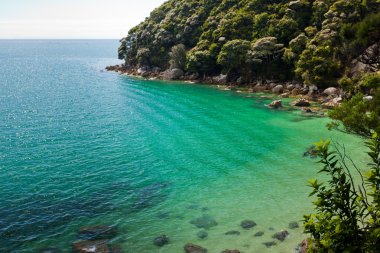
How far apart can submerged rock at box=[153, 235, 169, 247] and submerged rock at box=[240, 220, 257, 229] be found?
22.0 ft

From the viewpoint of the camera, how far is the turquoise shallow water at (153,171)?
90.3 feet

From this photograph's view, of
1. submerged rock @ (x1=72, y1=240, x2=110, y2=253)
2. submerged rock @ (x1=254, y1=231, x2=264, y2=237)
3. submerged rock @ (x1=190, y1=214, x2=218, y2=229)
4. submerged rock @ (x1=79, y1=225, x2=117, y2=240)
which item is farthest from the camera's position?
submerged rock @ (x1=190, y1=214, x2=218, y2=229)

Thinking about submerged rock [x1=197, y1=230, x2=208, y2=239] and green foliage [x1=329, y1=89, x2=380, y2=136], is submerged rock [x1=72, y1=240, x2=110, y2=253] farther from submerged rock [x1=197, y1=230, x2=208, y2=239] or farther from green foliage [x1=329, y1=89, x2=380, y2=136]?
green foliage [x1=329, y1=89, x2=380, y2=136]

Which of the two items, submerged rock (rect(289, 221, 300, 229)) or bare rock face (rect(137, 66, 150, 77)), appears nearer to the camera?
submerged rock (rect(289, 221, 300, 229))

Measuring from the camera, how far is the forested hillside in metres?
80.9

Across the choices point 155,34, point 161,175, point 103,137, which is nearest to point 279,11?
point 155,34

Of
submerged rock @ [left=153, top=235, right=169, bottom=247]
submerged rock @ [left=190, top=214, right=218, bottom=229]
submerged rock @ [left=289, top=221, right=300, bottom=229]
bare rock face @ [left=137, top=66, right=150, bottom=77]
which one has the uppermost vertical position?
bare rock face @ [left=137, top=66, right=150, bottom=77]

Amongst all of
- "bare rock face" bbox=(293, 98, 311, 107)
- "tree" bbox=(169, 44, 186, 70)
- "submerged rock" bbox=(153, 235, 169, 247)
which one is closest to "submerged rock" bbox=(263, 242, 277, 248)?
"submerged rock" bbox=(153, 235, 169, 247)

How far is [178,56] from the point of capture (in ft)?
388

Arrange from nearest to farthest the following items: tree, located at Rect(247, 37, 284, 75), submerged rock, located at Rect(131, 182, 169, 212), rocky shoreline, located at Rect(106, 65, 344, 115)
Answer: submerged rock, located at Rect(131, 182, 169, 212) < rocky shoreline, located at Rect(106, 65, 344, 115) < tree, located at Rect(247, 37, 284, 75)

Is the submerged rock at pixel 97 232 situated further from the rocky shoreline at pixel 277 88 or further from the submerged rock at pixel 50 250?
the rocky shoreline at pixel 277 88

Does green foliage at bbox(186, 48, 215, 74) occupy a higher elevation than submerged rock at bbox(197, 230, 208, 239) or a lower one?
higher

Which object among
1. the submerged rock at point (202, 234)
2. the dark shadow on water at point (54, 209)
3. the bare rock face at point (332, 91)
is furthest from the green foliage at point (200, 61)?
the submerged rock at point (202, 234)

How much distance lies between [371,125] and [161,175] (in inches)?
990
